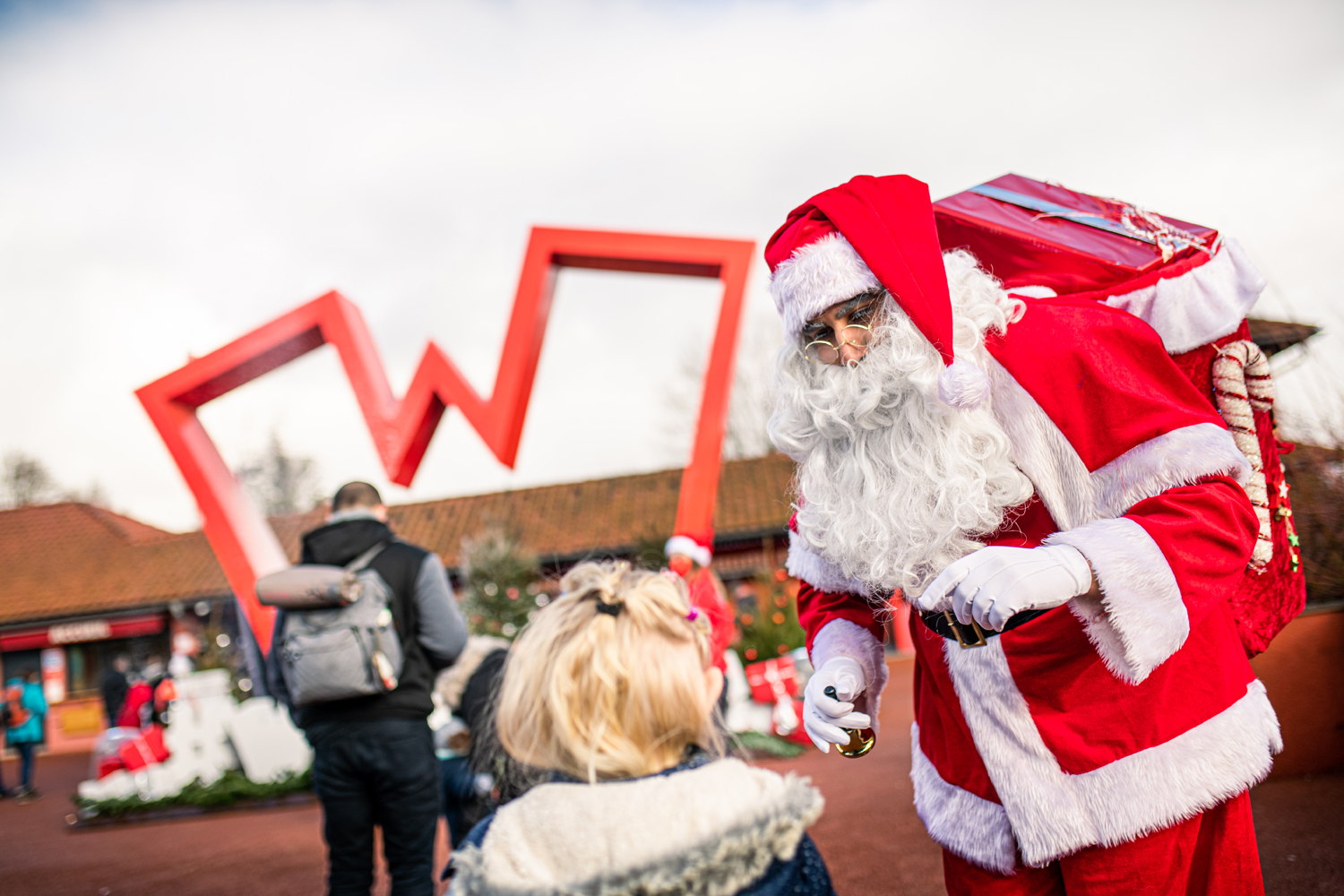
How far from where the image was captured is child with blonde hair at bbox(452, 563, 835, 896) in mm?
1243

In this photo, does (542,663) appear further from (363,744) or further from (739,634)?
(739,634)

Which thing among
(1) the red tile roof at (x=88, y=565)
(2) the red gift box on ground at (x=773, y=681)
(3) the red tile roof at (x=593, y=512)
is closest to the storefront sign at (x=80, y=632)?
(1) the red tile roof at (x=88, y=565)

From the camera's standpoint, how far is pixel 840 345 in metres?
1.53

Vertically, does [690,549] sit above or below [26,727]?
above

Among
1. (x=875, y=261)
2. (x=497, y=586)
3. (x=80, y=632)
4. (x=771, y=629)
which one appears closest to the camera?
(x=875, y=261)

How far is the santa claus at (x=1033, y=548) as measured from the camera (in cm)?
121

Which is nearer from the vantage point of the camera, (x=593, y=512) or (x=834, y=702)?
(x=834, y=702)

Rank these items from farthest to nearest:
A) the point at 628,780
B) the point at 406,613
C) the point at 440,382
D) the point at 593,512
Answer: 1. the point at 593,512
2. the point at 440,382
3. the point at 406,613
4. the point at 628,780

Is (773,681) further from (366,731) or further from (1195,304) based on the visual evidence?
(1195,304)

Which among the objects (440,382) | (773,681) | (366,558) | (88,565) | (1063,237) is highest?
(88,565)

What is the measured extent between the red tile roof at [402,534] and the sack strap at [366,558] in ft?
49.8

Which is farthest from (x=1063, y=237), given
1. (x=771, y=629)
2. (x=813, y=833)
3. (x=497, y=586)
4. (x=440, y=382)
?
(x=497, y=586)

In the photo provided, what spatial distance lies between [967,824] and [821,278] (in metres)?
1.02

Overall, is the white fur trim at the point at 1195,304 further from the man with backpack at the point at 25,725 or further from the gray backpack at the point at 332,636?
the man with backpack at the point at 25,725
